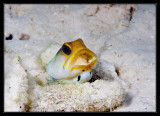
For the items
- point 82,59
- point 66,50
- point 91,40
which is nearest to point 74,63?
point 82,59

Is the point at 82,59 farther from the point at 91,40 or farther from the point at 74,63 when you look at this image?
the point at 91,40

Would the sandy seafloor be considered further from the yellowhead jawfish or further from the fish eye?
the fish eye

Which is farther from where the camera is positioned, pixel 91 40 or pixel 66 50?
pixel 91 40

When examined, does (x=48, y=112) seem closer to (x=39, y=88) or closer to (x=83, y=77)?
(x=39, y=88)

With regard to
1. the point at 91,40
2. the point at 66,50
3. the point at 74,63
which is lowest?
the point at 74,63

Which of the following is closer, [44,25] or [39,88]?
[39,88]

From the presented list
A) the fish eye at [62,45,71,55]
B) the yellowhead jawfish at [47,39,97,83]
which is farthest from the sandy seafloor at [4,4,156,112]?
the fish eye at [62,45,71,55]

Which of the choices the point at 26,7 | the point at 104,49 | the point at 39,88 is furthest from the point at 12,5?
the point at 39,88
